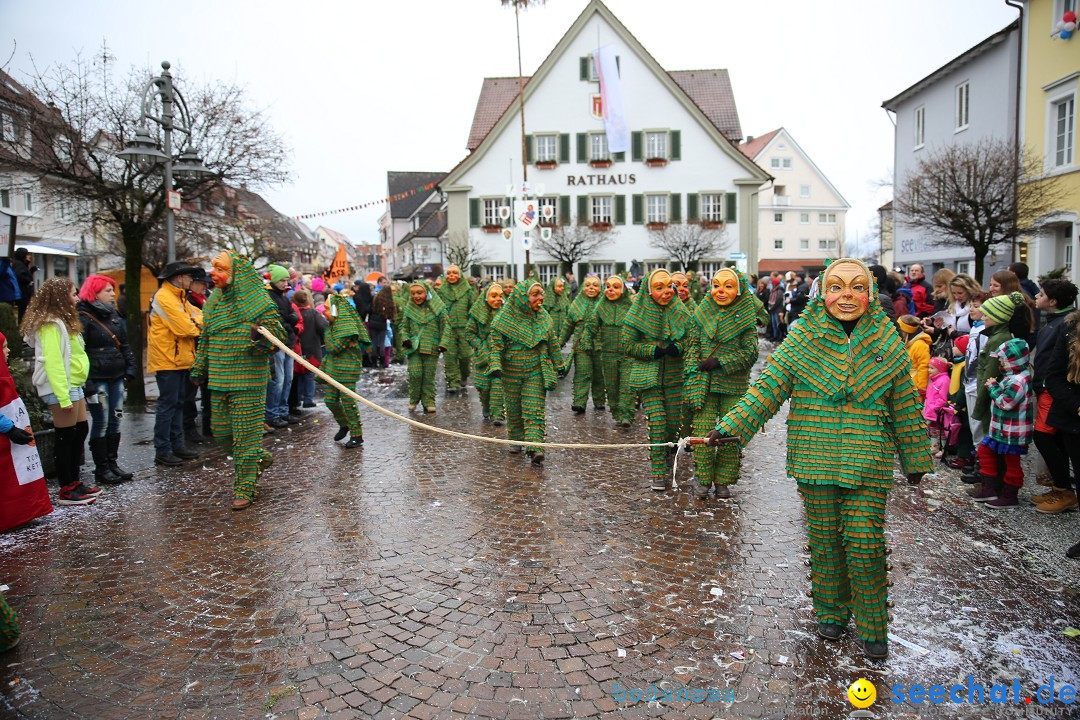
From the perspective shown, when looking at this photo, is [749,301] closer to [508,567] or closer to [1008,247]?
[508,567]

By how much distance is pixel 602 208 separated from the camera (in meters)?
35.7

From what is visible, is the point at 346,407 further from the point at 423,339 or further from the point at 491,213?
the point at 491,213

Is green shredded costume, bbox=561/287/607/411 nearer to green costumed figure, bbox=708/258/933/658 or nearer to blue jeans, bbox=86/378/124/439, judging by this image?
blue jeans, bbox=86/378/124/439

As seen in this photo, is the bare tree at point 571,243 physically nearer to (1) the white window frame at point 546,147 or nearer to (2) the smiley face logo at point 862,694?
(1) the white window frame at point 546,147

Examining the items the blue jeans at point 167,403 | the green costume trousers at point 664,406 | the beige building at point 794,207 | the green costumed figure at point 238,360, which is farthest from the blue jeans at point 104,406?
the beige building at point 794,207

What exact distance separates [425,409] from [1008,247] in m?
18.2

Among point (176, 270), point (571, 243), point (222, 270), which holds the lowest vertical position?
point (222, 270)

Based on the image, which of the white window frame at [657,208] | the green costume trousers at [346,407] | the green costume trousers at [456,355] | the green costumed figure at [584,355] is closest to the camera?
the green costume trousers at [346,407]

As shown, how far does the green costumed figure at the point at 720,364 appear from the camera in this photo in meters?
6.52

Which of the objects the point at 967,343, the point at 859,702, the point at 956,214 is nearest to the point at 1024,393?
the point at 967,343

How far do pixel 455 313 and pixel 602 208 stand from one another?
80.1 ft

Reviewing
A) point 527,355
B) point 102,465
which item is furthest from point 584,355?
point 102,465

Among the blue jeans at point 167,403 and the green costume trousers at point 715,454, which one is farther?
the blue jeans at point 167,403

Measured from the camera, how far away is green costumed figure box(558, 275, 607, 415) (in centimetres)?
1116
